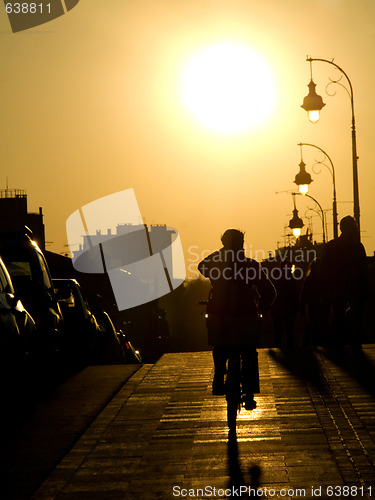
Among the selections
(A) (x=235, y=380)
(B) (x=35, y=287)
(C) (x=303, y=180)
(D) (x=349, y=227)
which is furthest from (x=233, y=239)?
(C) (x=303, y=180)

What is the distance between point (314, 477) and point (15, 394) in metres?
4.90

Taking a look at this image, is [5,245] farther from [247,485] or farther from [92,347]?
[247,485]

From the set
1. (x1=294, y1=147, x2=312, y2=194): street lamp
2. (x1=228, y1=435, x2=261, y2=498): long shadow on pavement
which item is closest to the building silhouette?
(x1=294, y1=147, x2=312, y2=194): street lamp

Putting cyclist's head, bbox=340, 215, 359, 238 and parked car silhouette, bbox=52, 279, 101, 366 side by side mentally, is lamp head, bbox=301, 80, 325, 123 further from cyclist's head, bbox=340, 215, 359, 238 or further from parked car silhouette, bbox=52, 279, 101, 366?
cyclist's head, bbox=340, 215, 359, 238

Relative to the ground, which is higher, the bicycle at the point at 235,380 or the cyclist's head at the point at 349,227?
the cyclist's head at the point at 349,227

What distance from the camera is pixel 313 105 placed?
2367 cm

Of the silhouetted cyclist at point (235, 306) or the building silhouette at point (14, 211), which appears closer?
the silhouetted cyclist at point (235, 306)

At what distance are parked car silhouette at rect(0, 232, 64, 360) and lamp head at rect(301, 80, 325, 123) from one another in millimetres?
11221

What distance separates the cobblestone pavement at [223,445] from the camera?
23.4ft

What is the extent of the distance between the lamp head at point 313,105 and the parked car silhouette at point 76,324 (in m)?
7.46

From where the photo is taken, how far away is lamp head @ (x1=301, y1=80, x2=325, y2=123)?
23.7 m

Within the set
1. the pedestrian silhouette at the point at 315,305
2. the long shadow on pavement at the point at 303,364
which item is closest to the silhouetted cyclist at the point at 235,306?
the long shadow on pavement at the point at 303,364

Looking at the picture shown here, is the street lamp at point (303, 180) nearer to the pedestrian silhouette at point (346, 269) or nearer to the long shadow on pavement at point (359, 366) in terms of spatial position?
the long shadow on pavement at point (359, 366)

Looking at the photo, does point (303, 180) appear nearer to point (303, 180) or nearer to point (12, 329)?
point (303, 180)
